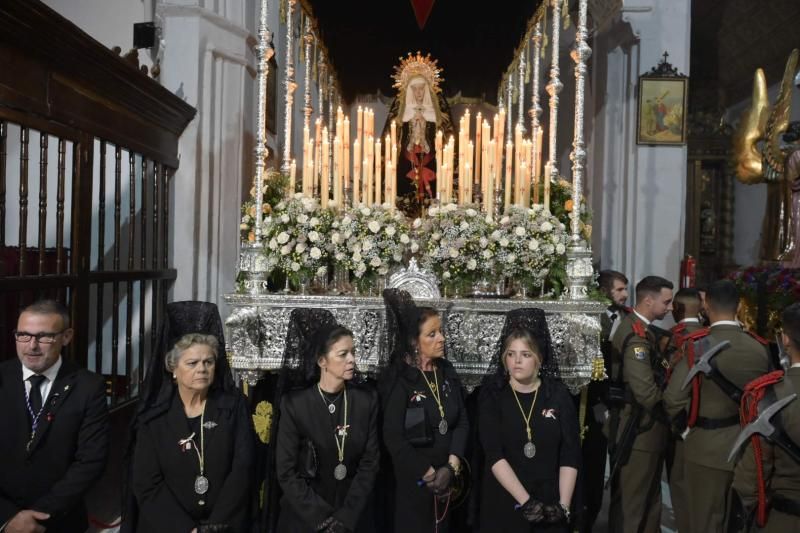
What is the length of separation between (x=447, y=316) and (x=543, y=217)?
3.49 feet

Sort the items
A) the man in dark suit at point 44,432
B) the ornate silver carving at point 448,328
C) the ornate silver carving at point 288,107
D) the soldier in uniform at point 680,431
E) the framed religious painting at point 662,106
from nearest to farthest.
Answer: the man in dark suit at point 44,432, the soldier in uniform at point 680,431, the ornate silver carving at point 448,328, the ornate silver carving at point 288,107, the framed religious painting at point 662,106

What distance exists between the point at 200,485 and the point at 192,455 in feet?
0.47

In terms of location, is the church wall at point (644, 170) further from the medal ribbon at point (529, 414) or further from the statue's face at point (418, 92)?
the medal ribbon at point (529, 414)

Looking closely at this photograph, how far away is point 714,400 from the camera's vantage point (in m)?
4.11

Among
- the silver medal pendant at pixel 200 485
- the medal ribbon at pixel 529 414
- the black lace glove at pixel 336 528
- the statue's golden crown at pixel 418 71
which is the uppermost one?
the statue's golden crown at pixel 418 71

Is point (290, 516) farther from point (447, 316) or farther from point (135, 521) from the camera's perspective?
point (447, 316)

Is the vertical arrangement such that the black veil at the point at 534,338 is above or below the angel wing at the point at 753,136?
below

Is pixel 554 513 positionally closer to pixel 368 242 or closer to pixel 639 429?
pixel 639 429

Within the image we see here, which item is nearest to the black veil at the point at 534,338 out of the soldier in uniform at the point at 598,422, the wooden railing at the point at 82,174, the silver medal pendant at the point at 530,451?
the silver medal pendant at the point at 530,451

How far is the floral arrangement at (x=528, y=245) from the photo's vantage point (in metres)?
5.25

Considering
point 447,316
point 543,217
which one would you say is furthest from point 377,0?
point 447,316

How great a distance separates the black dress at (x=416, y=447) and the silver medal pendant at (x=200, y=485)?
0.93 m

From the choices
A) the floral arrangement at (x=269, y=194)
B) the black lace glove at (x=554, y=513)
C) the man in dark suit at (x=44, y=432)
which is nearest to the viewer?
the man in dark suit at (x=44, y=432)

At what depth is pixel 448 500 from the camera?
3967mm
